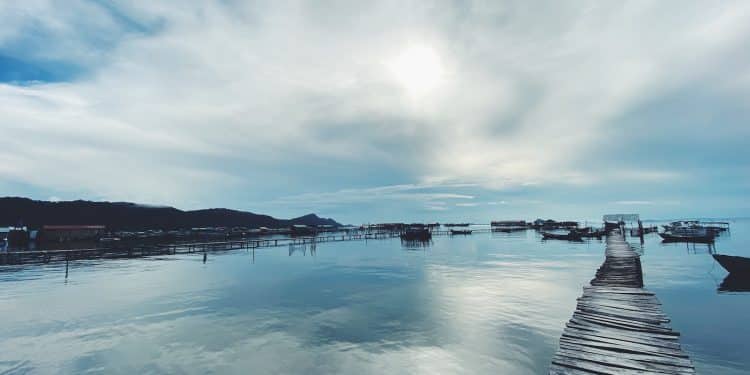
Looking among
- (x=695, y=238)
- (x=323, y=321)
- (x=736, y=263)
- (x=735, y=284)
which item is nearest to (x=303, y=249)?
(x=323, y=321)

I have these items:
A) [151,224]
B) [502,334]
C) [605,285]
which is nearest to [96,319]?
[502,334]

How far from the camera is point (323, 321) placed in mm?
18844

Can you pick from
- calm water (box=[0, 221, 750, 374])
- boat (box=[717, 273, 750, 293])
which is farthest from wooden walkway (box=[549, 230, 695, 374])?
boat (box=[717, 273, 750, 293])

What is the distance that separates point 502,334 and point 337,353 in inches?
313

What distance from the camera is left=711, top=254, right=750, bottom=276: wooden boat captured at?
28.8 meters

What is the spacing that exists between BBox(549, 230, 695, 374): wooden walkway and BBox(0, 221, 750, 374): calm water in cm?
263

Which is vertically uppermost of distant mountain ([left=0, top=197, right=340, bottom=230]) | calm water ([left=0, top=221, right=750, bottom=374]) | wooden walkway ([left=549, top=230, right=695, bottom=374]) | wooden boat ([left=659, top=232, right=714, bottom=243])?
distant mountain ([left=0, top=197, right=340, bottom=230])

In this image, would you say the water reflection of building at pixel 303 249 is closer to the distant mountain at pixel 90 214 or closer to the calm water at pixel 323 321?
the calm water at pixel 323 321

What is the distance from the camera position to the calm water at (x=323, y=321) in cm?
1345

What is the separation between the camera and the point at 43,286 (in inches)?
1187

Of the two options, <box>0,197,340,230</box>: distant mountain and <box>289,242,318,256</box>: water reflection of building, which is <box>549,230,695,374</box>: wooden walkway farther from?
<box>0,197,340,230</box>: distant mountain

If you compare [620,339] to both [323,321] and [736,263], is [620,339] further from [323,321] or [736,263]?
[736,263]

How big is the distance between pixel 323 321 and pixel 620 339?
13.9 meters

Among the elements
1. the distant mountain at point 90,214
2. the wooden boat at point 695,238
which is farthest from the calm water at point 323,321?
the distant mountain at point 90,214
